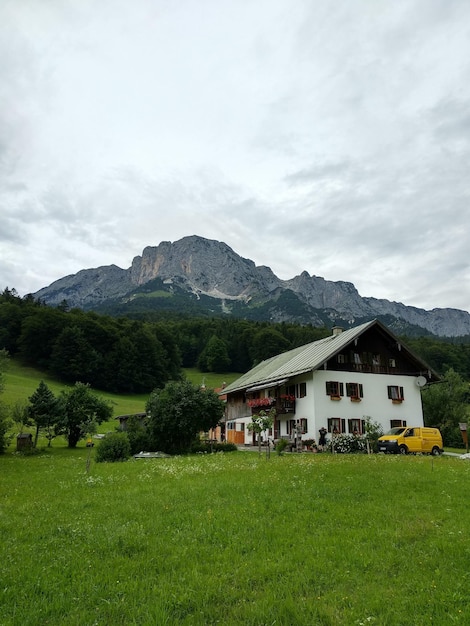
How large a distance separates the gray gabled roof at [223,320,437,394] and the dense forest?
4694 cm

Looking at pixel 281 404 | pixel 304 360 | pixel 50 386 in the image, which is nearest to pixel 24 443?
pixel 281 404

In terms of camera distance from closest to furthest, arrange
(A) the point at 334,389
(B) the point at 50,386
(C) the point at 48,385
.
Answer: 1. (A) the point at 334,389
2. (B) the point at 50,386
3. (C) the point at 48,385

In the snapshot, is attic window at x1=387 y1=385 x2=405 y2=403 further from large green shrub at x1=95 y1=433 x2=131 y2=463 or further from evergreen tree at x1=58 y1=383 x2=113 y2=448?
evergreen tree at x1=58 y1=383 x2=113 y2=448

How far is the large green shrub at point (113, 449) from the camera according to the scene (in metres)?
28.2

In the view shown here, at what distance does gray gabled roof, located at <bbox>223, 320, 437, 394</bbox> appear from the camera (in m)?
38.5

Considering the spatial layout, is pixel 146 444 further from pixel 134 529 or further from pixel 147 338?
pixel 147 338

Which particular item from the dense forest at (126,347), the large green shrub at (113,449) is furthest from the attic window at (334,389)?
the dense forest at (126,347)

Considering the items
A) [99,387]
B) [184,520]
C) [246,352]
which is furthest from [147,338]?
[184,520]

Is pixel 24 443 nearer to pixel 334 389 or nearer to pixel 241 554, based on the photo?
pixel 334 389

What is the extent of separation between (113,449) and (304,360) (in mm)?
19927

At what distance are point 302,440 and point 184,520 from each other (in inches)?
1126

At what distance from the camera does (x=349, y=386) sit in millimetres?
39844

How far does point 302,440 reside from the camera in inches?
1499

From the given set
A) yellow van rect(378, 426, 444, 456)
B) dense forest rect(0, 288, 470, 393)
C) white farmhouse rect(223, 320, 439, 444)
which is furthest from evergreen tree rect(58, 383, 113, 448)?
dense forest rect(0, 288, 470, 393)
